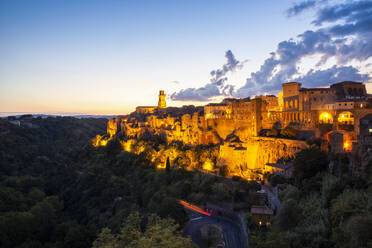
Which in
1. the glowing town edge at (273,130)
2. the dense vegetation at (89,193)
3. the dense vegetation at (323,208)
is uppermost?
the glowing town edge at (273,130)

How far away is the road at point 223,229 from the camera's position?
2119 centimetres

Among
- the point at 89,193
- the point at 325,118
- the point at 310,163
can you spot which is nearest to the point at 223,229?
the point at 310,163

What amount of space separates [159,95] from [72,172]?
126 ft

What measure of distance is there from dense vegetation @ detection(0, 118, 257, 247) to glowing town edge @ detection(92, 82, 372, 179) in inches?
149

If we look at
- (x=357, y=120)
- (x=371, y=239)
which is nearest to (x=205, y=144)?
(x=357, y=120)

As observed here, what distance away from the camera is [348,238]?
1234 centimetres

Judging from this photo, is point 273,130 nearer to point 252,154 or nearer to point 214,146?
point 252,154

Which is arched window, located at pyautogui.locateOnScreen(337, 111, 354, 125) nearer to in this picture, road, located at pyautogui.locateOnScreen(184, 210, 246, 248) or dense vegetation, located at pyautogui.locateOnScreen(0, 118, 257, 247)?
dense vegetation, located at pyautogui.locateOnScreen(0, 118, 257, 247)

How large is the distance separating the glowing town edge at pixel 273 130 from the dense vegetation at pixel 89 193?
3.77 m

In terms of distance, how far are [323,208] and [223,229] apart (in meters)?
10.1

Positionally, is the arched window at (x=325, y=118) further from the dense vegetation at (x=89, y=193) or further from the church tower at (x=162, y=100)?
the church tower at (x=162, y=100)

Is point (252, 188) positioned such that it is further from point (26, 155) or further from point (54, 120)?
point (54, 120)

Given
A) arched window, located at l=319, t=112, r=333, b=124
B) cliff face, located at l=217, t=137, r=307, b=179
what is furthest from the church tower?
arched window, located at l=319, t=112, r=333, b=124

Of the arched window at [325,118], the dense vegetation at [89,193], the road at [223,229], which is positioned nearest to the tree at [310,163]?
the dense vegetation at [89,193]
